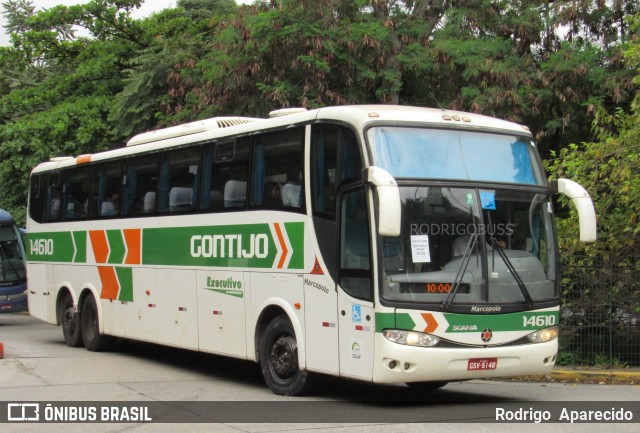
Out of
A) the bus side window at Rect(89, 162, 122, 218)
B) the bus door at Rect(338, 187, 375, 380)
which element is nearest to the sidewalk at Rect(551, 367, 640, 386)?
the bus door at Rect(338, 187, 375, 380)

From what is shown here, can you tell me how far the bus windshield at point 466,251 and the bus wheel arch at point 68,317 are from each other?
9.74m

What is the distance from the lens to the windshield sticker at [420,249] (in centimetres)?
985

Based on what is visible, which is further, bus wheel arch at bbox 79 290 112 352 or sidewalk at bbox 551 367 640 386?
bus wheel arch at bbox 79 290 112 352

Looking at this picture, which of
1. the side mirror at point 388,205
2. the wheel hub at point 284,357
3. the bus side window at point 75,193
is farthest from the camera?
the bus side window at point 75,193

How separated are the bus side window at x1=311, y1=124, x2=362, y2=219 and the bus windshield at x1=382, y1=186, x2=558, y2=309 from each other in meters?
0.80

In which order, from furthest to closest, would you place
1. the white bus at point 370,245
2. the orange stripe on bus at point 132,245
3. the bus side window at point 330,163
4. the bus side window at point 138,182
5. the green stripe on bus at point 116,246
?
1. the green stripe on bus at point 116,246
2. the orange stripe on bus at point 132,245
3. the bus side window at point 138,182
4. the bus side window at point 330,163
5. the white bus at point 370,245

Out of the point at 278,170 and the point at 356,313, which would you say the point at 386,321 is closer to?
the point at 356,313

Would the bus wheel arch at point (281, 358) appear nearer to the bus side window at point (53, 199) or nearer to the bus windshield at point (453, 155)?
the bus windshield at point (453, 155)

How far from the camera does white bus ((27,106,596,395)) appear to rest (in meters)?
9.84

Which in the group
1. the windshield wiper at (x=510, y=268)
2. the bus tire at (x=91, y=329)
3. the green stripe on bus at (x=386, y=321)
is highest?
the windshield wiper at (x=510, y=268)

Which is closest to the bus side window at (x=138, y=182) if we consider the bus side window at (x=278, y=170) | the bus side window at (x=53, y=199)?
the bus side window at (x=53, y=199)

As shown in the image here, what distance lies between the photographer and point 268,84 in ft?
68.9

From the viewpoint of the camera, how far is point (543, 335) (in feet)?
34.7

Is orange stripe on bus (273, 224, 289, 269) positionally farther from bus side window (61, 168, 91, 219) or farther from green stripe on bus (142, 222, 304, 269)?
bus side window (61, 168, 91, 219)
